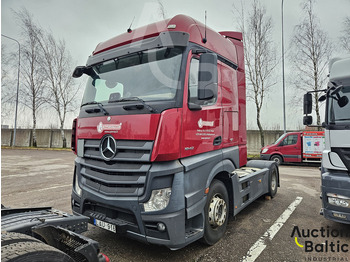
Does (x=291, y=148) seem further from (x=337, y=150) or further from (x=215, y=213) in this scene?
(x=215, y=213)

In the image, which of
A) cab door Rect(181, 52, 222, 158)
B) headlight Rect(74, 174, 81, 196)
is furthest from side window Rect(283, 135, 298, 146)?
headlight Rect(74, 174, 81, 196)

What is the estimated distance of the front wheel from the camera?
10.6ft

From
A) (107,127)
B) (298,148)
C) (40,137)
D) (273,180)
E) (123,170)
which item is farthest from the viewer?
(40,137)

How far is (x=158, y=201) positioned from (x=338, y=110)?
11.2 ft

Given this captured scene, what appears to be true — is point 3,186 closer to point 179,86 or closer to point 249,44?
point 179,86

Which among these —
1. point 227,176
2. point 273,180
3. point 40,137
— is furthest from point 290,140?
point 40,137

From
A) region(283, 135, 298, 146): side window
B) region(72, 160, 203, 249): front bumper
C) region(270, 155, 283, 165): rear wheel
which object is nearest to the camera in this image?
region(72, 160, 203, 249): front bumper

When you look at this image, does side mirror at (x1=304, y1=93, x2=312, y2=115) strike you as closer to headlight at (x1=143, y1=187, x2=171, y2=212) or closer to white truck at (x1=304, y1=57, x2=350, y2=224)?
white truck at (x1=304, y1=57, x2=350, y2=224)

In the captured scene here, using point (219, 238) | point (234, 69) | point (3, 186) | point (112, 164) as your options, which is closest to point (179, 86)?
point (112, 164)

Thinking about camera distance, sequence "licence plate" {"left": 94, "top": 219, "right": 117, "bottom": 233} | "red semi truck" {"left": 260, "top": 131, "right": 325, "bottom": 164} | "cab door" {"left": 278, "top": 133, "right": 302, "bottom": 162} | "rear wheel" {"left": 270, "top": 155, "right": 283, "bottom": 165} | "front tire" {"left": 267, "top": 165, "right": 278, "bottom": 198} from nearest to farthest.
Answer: "licence plate" {"left": 94, "top": 219, "right": 117, "bottom": 233} → "front tire" {"left": 267, "top": 165, "right": 278, "bottom": 198} → "red semi truck" {"left": 260, "top": 131, "right": 325, "bottom": 164} → "cab door" {"left": 278, "top": 133, "right": 302, "bottom": 162} → "rear wheel" {"left": 270, "top": 155, "right": 283, "bottom": 165}

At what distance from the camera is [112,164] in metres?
3.00

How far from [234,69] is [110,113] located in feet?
8.09

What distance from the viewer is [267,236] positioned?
12.2 ft

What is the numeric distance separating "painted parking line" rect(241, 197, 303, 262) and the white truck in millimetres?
781
